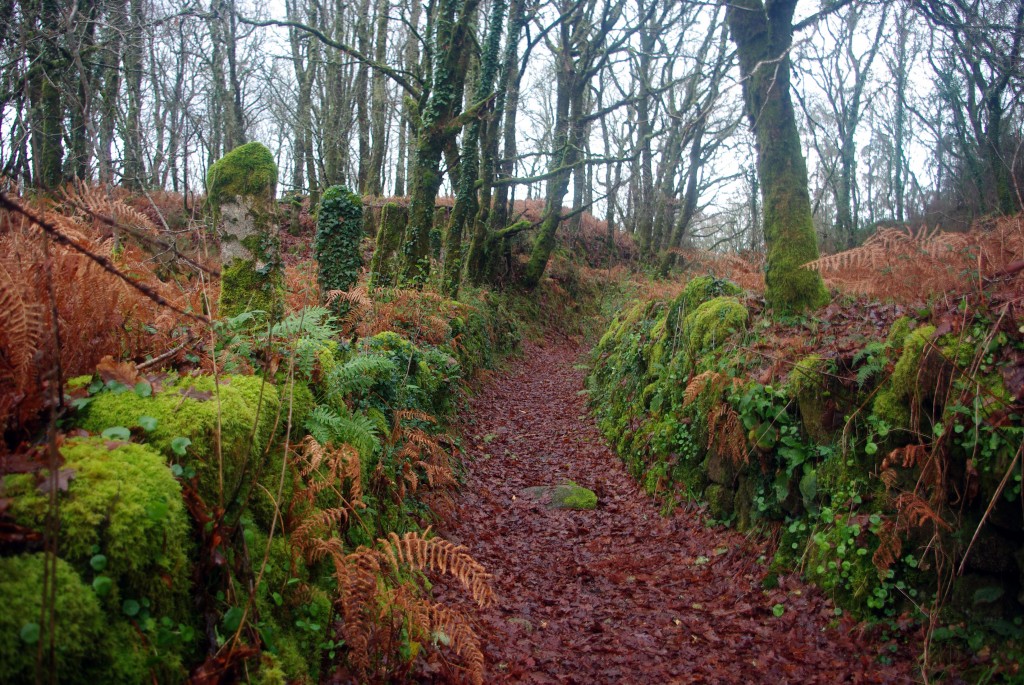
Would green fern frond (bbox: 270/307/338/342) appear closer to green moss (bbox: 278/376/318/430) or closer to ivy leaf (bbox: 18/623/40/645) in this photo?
green moss (bbox: 278/376/318/430)

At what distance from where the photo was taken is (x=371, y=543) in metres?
4.14

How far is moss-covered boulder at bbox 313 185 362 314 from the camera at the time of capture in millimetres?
8680

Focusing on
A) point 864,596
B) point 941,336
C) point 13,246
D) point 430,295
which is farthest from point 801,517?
point 430,295

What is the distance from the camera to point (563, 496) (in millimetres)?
7023

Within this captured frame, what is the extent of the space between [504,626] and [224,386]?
108 inches

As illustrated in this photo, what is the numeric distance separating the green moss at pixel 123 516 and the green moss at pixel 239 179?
15.5 feet

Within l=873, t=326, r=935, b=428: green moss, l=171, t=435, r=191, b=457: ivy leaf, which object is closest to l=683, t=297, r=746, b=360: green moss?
l=873, t=326, r=935, b=428: green moss

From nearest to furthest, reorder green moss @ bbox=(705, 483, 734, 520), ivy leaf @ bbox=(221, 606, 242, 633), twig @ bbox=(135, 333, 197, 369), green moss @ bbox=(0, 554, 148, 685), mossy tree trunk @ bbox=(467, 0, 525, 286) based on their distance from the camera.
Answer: green moss @ bbox=(0, 554, 148, 685) < ivy leaf @ bbox=(221, 606, 242, 633) < twig @ bbox=(135, 333, 197, 369) < green moss @ bbox=(705, 483, 734, 520) < mossy tree trunk @ bbox=(467, 0, 525, 286)

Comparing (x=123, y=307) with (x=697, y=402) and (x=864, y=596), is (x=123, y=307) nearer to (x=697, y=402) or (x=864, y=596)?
(x=864, y=596)

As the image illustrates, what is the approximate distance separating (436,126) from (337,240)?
4048 millimetres

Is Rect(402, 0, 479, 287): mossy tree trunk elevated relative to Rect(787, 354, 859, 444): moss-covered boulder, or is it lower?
elevated

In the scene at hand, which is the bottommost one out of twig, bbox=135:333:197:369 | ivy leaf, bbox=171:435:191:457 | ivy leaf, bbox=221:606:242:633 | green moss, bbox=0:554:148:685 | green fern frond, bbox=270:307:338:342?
ivy leaf, bbox=221:606:242:633

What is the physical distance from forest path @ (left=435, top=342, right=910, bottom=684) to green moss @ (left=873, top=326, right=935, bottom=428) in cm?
150

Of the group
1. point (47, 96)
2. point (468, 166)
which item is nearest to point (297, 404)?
point (468, 166)
